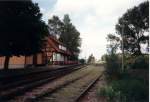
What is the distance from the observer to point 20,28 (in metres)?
28.5

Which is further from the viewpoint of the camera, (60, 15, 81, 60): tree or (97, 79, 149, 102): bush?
(60, 15, 81, 60): tree

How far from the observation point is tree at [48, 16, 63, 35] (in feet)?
348

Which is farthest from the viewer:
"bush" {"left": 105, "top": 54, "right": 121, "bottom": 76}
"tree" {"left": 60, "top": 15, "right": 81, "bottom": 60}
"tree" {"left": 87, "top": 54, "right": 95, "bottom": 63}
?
"tree" {"left": 87, "top": 54, "right": 95, "bottom": 63}

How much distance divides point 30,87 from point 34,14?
1296 cm

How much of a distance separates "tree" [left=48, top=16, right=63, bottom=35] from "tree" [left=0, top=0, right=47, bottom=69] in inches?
2891

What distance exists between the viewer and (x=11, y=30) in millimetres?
27719

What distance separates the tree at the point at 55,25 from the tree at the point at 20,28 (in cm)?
7343

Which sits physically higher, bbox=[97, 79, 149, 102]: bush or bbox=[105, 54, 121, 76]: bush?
bbox=[105, 54, 121, 76]: bush

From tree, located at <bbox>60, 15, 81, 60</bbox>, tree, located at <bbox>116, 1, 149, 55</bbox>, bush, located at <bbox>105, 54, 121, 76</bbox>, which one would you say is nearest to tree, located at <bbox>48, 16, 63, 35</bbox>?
tree, located at <bbox>60, 15, 81, 60</bbox>

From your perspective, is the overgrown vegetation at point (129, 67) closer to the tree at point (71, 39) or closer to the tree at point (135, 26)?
the tree at point (135, 26)

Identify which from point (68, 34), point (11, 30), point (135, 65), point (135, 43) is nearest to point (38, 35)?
point (11, 30)

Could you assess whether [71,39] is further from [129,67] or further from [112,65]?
[112,65]

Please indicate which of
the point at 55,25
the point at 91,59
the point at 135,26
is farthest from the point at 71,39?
the point at 135,26

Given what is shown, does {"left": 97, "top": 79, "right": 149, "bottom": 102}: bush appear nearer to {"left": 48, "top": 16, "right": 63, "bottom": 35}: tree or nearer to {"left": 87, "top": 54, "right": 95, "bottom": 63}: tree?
{"left": 48, "top": 16, "right": 63, "bottom": 35}: tree
